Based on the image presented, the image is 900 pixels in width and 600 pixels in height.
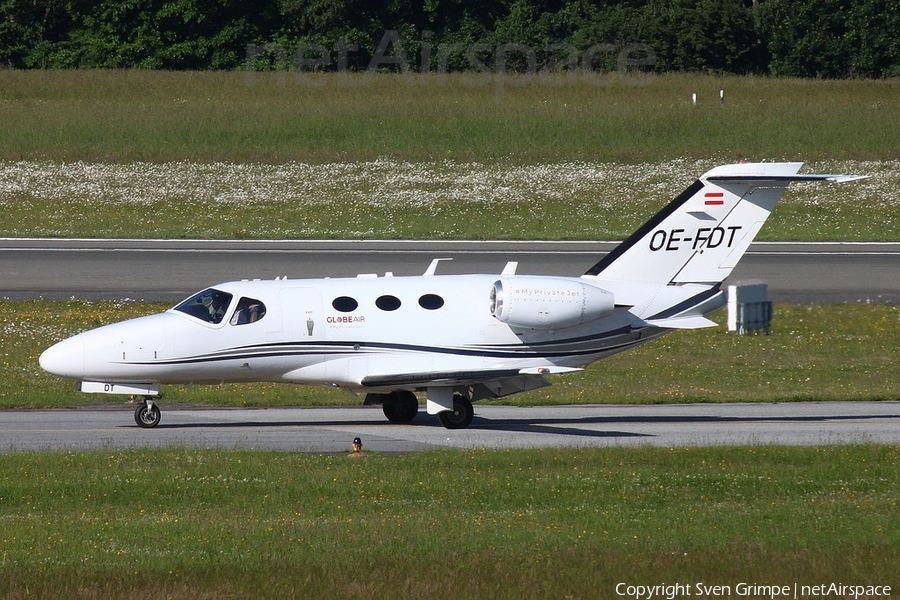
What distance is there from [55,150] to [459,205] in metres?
22.1

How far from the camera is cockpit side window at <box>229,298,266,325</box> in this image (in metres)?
19.8

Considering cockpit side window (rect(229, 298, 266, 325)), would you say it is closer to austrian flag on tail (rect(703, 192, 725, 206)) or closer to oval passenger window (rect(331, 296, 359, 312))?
oval passenger window (rect(331, 296, 359, 312))

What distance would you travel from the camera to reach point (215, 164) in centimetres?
5672

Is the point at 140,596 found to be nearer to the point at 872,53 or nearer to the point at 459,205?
the point at 459,205

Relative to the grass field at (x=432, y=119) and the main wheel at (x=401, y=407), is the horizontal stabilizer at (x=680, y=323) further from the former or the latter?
the grass field at (x=432, y=119)

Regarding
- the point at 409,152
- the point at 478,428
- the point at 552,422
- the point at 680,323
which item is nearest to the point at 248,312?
the point at 478,428

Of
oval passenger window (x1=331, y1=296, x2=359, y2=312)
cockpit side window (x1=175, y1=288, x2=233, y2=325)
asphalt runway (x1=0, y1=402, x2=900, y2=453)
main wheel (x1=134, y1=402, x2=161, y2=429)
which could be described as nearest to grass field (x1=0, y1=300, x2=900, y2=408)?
asphalt runway (x1=0, y1=402, x2=900, y2=453)

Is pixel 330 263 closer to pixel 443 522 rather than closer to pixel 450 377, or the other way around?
pixel 450 377

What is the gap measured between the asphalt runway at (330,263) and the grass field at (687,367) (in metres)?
1.72

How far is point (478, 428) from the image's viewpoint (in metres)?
20.5

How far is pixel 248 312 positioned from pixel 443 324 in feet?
10.7

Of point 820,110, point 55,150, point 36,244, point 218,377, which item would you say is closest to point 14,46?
point 55,150

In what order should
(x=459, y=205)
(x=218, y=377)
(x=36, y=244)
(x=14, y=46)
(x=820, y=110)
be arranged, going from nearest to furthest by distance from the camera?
1. (x=218, y=377)
2. (x=36, y=244)
3. (x=459, y=205)
4. (x=820, y=110)
5. (x=14, y=46)

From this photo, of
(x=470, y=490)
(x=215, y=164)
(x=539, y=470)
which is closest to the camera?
(x=470, y=490)
